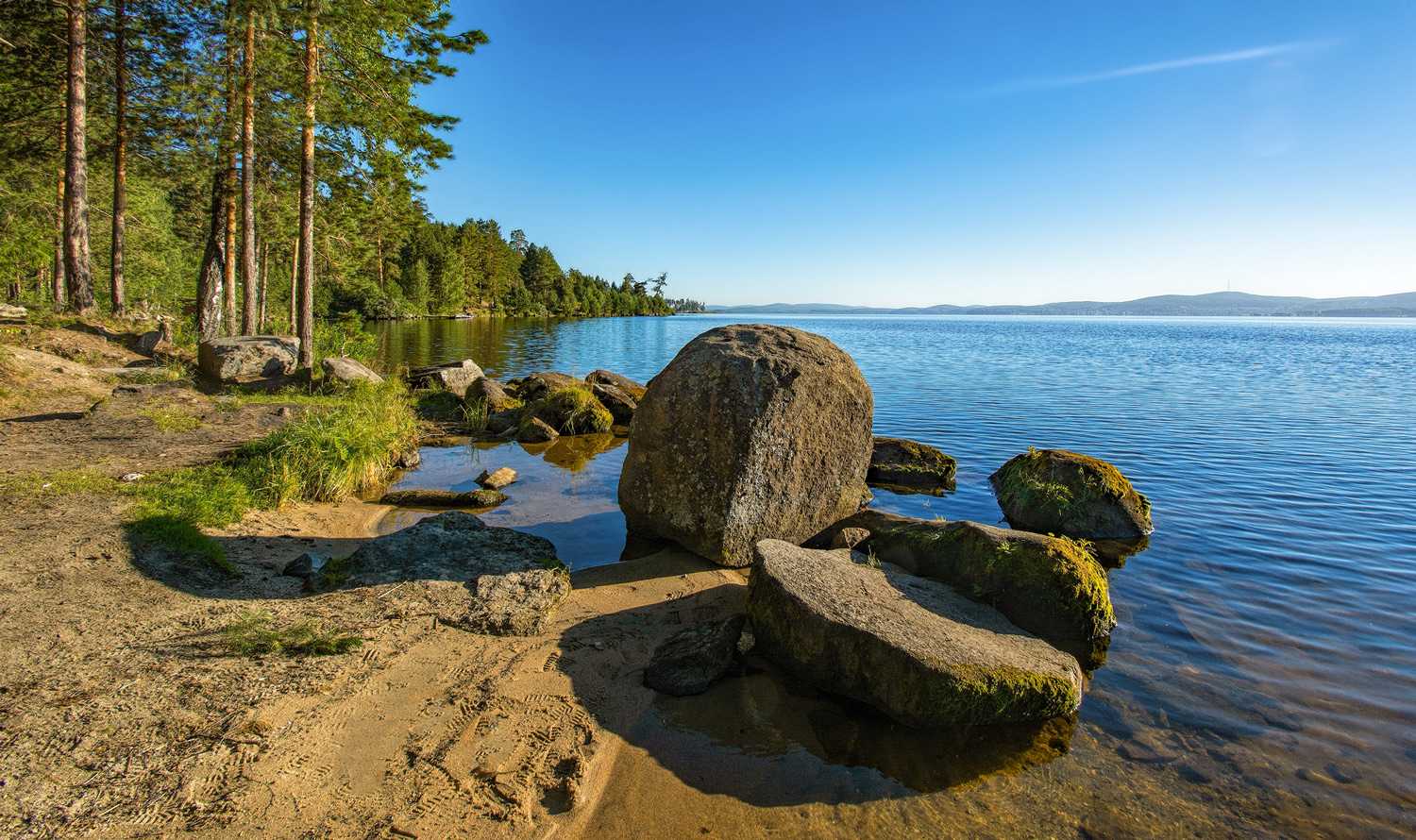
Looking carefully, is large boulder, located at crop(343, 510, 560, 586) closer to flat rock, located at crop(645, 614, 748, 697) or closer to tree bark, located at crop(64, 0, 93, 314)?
flat rock, located at crop(645, 614, 748, 697)

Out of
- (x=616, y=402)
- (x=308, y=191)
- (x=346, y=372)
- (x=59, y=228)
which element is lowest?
(x=616, y=402)

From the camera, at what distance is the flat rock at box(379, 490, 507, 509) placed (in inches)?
376

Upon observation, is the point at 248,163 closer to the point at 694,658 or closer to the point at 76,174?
the point at 76,174

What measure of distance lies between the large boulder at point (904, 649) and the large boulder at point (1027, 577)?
0.40 meters

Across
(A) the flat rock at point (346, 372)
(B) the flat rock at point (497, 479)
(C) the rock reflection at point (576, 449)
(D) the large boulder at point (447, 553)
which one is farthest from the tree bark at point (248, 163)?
(D) the large boulder at point (447, 553)

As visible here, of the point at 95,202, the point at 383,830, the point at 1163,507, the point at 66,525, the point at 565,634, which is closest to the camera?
the point at 383,830

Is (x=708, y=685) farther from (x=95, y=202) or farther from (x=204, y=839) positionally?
(x=95, y=202)

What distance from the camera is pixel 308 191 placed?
52.5 feet

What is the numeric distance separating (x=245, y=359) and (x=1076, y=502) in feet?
61.7

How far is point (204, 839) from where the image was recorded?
3.12 metres

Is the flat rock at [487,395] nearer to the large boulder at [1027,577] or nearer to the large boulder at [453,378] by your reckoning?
the large boulder at [453,378]

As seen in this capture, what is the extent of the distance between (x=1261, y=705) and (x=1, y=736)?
29.2 feet

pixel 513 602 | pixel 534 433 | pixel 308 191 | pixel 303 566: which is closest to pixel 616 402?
pixel 534 433

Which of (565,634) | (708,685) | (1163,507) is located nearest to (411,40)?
(565,634)
